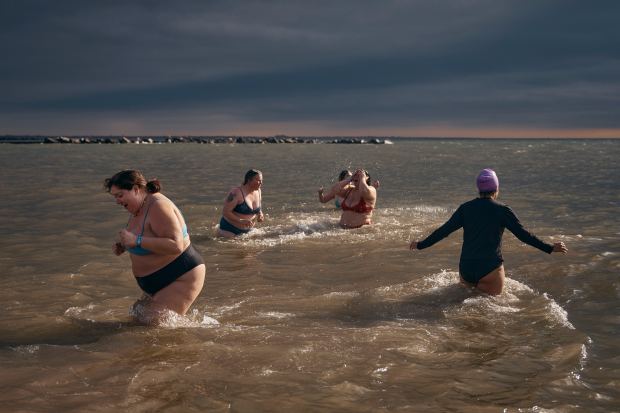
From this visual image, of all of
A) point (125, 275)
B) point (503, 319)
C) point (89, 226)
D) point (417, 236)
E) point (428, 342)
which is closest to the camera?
point (428, 342)

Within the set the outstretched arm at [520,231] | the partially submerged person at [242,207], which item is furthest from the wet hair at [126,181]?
the partially submerged person at [242,207]

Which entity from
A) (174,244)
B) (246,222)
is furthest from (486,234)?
(246,222)

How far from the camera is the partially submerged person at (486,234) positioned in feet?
23.7

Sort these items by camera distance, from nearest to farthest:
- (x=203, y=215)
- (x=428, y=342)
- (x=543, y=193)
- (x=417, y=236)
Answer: (x=428, y=342) → (x=417, y=236) → (x=203, y=215) → (x=543, y=193)

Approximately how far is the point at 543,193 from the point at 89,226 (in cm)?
1828

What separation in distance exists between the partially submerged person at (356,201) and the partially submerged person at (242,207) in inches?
87.7

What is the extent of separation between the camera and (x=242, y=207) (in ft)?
41.0

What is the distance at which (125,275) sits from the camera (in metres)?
9.44

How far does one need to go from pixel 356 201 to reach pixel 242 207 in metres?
2.81

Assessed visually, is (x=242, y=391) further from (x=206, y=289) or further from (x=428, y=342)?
(x=206, y=289)

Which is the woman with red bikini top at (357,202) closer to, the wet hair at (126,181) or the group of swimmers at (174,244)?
the group of swimmers at (174,244)

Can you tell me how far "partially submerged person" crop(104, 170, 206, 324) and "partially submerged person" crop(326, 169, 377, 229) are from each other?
7.51m

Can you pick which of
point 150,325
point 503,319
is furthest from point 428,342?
point 150,325

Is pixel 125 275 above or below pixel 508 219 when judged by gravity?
below
